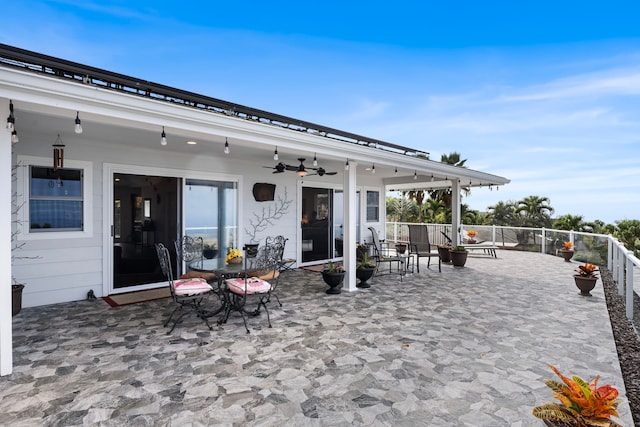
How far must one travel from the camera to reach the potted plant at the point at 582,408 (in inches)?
59.0

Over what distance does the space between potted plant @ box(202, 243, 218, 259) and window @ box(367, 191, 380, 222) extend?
4670 mm

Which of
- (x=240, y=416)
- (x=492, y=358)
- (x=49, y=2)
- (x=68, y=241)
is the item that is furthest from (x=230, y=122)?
(x=49, y=2)

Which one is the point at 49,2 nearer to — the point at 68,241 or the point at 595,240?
the point at 68,241

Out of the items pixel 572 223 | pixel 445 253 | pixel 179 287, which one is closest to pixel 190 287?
pixel 179 287

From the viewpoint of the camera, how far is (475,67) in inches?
368

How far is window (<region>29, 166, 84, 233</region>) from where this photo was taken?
14.8ft

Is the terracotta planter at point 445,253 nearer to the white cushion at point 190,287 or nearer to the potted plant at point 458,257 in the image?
the potted plant at point 458,257

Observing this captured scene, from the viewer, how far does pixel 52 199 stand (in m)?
4.62

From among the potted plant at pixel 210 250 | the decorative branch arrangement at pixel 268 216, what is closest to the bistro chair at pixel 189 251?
the potted plant at pixel 210 250

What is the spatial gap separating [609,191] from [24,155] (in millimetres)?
31644

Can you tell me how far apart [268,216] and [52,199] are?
11.8ft

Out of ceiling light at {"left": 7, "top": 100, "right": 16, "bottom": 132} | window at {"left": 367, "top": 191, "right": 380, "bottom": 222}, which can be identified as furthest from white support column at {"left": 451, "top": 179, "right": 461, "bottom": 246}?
ceiling light at {"left": 7, "top": 100, "right": 16, "bottom": 132}

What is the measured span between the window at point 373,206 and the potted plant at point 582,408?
7870mm

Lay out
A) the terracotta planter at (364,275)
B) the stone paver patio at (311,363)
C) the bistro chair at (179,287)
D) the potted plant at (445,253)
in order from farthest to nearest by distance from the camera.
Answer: the potted plant at (445,253) < the terracotta planter at (364,275) < the bistro chair at (179,287) < the stone paver patio at (311,363)
